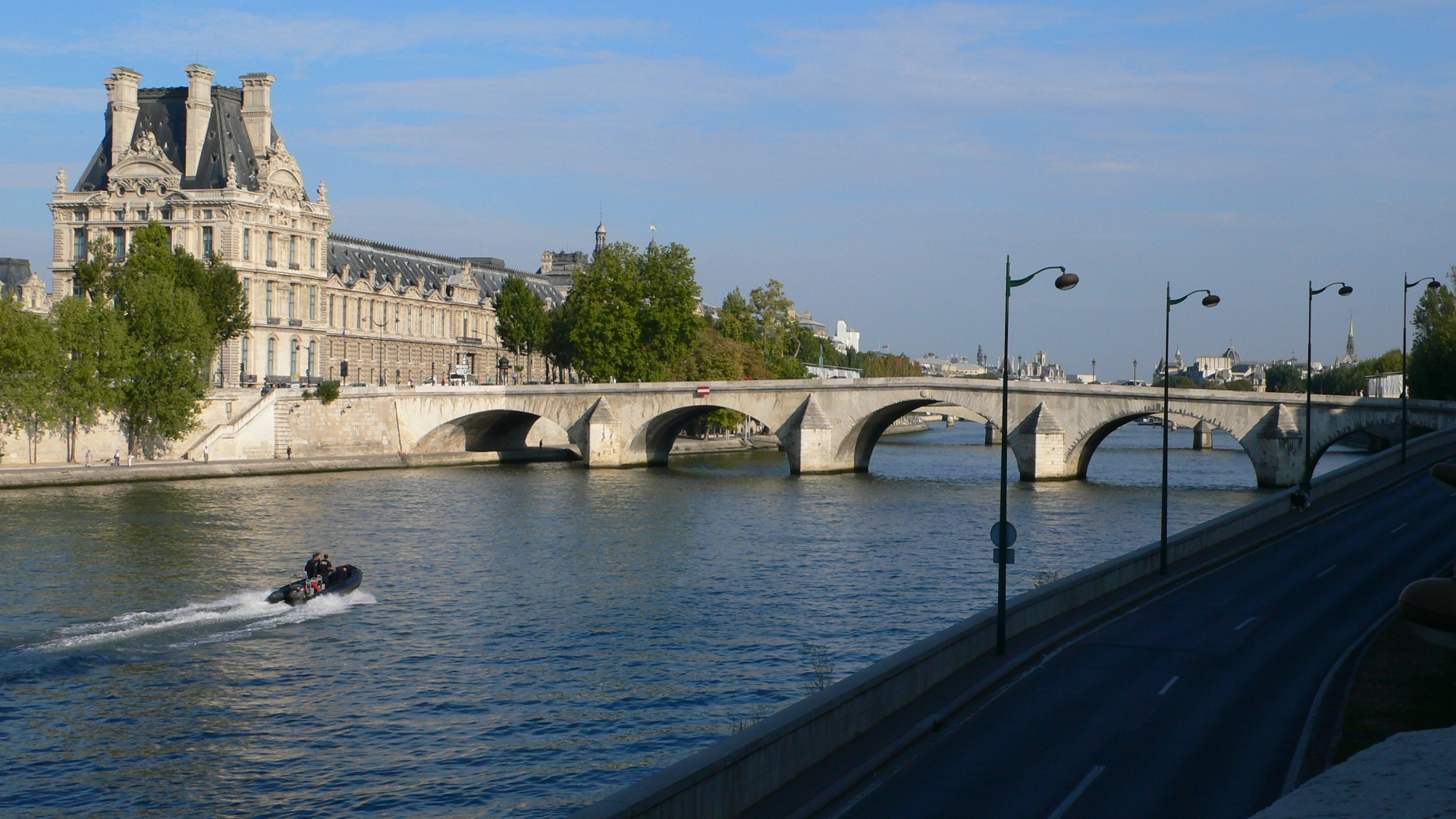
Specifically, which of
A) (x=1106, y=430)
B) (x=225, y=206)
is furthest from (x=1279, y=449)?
(x=225, y=206)

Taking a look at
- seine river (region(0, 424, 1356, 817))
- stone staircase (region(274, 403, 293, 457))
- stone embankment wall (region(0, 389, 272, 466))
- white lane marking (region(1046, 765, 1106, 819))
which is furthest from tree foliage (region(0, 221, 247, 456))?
white lane marking (region(1046, 765, 1106, 819))

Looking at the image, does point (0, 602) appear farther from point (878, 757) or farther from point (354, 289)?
point (354, 289)

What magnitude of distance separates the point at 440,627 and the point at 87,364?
49.8 m

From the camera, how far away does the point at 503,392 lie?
3812 inches

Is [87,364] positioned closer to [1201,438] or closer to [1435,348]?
[1435,348]

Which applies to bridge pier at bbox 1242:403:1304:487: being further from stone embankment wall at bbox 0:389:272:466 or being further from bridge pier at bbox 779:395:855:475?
stone embankment wall at bbox 0:389:272:466

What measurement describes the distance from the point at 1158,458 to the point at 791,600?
78.8 metres

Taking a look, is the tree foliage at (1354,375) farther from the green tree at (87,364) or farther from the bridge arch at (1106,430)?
the green tree at (87,364)

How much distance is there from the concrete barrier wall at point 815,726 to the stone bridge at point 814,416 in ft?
162

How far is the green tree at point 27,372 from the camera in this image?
73.4m

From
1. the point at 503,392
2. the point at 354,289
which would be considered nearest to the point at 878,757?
the point at 503,392

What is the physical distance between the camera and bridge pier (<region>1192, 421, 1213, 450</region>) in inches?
5389

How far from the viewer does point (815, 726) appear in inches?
731

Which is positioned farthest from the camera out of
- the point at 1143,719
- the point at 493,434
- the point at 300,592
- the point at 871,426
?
the point at 493,434
